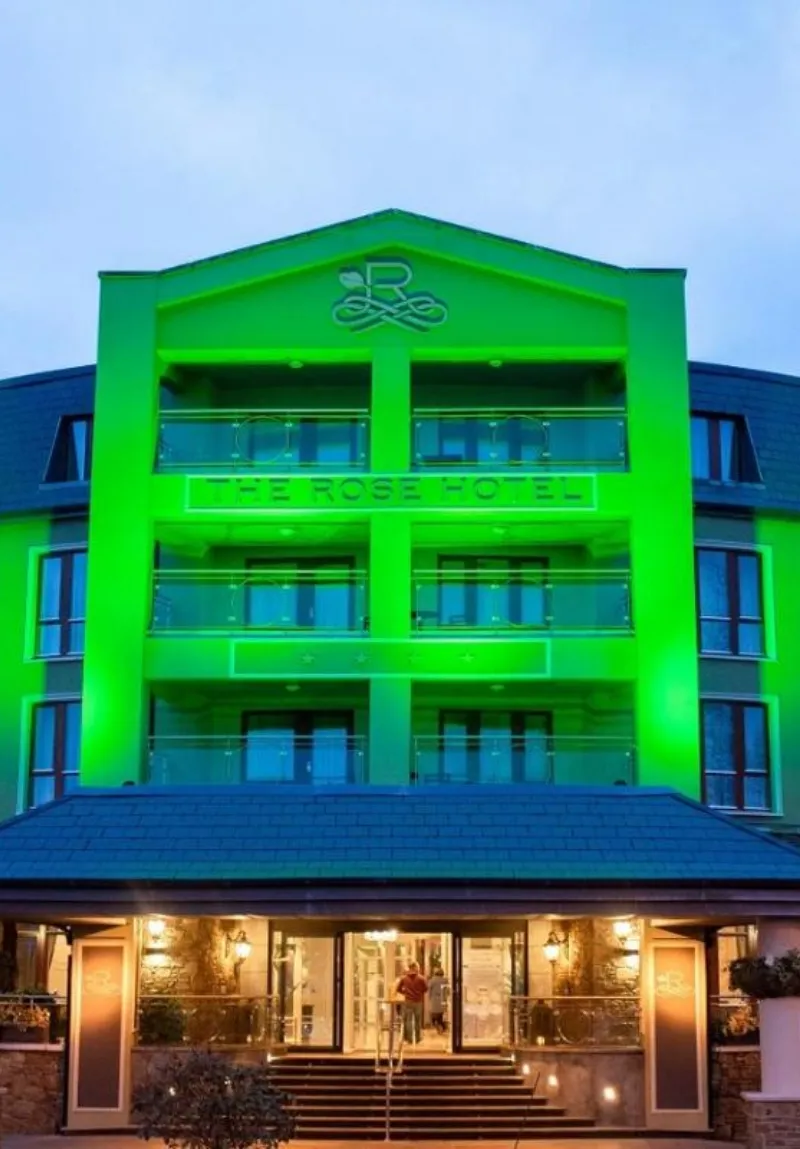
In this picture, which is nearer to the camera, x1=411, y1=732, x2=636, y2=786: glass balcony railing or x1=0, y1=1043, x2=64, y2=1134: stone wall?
x1=0, y1=1043, x2=64, y2=1134: stone wall

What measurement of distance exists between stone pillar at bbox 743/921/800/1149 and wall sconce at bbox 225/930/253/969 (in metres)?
9.15

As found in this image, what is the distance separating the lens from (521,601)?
33.1m

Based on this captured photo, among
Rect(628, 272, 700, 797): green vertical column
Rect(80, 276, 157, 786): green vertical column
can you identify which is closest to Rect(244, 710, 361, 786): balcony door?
Rect(80, 276, 157, 786): green vertical column

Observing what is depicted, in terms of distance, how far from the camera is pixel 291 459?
3341 centimetres

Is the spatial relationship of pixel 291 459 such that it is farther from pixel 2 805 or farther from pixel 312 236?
pixel 2 805

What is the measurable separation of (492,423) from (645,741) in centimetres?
627

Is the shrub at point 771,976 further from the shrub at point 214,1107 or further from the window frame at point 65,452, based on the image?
the window frame at point 65,452

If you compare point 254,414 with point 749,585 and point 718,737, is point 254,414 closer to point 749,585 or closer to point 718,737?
point 749,585

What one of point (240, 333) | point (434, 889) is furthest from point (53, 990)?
point (240, 333)

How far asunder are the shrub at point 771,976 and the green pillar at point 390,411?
35.2 ft

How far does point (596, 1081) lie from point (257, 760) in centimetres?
771

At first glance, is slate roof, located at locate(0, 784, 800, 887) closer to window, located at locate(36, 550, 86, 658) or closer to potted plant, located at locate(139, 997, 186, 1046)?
potted plant, located at locate(139, 997, 186, 1046)

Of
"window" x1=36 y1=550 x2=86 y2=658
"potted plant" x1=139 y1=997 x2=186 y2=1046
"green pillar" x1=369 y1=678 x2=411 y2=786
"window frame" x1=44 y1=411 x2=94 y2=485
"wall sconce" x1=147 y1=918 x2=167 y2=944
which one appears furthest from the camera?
"window frame" x1=44 y1=411 x2=94 y2=485

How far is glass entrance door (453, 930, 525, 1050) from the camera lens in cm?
3181
